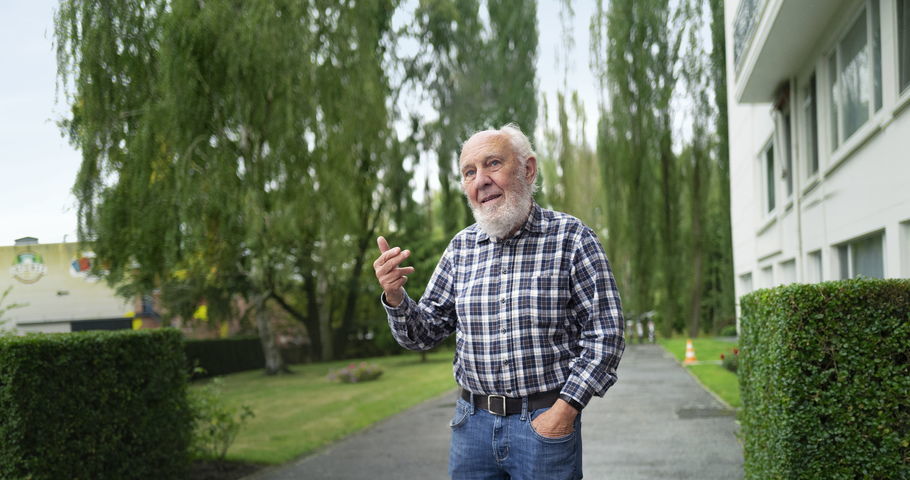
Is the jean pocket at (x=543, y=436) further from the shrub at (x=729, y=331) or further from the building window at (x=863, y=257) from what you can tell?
the shrub at (x=729, y=331)

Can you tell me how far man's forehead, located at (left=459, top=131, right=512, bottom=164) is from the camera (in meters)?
3.20

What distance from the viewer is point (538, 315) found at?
3.07 meters

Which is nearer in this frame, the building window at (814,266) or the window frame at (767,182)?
the building window at (814,266)

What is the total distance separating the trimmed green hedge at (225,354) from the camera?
2983 centimetres

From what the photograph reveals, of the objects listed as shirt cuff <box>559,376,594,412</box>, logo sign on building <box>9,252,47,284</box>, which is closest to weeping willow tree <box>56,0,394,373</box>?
logo sign on building <box>9,252,47,284</box>

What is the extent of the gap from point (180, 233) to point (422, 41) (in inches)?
302

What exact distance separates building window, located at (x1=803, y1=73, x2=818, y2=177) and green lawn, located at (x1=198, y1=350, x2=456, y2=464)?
775 centimetres

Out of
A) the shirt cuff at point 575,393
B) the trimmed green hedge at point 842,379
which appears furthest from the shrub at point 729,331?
the shirt cuff at point 575,393

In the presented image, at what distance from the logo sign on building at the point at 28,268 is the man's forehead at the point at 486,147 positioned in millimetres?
5897

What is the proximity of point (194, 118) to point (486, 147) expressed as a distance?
8.63 meters

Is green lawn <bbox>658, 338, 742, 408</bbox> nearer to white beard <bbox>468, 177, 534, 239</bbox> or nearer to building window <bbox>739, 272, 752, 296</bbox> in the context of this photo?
building window <bbox>739, 272, 752, 296</bbox>

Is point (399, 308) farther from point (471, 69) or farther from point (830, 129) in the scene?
point (471, 69)

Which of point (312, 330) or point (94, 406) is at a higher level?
point (94, 406)

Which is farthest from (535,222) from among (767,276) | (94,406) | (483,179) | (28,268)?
(767,276)
